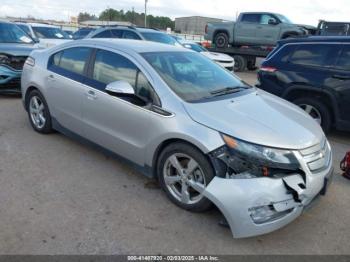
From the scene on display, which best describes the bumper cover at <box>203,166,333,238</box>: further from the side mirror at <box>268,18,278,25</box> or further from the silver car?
the side mirror at <box>268,18,278,25</box>

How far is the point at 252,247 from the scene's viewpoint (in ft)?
9.70

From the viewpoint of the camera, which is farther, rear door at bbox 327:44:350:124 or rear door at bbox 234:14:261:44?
rear door at bbox 234:14:261:44

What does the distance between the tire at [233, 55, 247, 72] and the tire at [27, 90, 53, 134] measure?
12.9 m

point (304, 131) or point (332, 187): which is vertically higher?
point (304, 131)

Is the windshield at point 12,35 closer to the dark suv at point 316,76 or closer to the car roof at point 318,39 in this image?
the dark suv at point 316,76

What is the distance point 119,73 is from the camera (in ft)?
12.9

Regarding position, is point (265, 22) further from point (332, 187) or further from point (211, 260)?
point (211, 260)

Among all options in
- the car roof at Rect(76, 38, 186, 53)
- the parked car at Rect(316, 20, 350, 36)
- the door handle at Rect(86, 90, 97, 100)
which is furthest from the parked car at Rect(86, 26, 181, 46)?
the parked car at Rect(316, 20, 350, 36)

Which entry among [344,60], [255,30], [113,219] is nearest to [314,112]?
[344,60]

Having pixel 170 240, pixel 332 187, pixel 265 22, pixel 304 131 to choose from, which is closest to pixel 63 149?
pixel 170 240

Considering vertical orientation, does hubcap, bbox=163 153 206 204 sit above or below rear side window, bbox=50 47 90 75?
below

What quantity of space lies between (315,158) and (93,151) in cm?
297

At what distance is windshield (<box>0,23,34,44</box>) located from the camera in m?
8.60

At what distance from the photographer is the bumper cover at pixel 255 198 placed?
2.78 m
